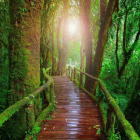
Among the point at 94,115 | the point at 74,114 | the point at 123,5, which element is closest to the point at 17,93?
the point at 74,114

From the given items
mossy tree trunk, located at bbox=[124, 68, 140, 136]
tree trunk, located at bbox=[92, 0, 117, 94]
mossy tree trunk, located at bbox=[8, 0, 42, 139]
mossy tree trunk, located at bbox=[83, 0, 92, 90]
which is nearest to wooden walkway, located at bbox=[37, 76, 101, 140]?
mossy tree trunk, located at bbox=[8, 0, 42, 139]

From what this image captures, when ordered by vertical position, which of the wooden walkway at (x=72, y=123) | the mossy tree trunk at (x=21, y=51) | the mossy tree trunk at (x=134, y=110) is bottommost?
the wooden walkway at (x=72, y=123)

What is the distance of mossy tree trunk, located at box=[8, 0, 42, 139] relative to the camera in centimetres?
314

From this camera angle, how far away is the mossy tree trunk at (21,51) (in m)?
3.14

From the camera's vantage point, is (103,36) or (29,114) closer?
(29,114)

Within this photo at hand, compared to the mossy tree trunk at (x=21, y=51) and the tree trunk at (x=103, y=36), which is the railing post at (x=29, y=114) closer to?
the mossy tree trunk at (x=21, y=51)

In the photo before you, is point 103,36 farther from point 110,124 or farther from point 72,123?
point 110,124

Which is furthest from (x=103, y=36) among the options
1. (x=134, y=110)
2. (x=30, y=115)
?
(x=30, y=115)

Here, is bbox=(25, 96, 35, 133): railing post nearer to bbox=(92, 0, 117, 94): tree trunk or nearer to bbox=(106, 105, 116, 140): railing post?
bbox=(106, 105, 116, 140): railing post

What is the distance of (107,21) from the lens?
6457mm

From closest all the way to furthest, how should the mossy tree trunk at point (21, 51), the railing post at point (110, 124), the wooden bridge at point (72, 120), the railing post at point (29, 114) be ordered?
1. the wooden bridge at point (72, 120)
2. the railing post at point (110, 124)
3. the railing post at point (29, 114)
4. the mossy tree trunk at point (21, 51)

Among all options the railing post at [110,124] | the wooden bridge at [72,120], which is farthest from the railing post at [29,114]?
the railing post at [110,124]

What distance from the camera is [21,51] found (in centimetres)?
321

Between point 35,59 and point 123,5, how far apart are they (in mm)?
7621
